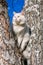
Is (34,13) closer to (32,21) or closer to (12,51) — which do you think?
(32,21)

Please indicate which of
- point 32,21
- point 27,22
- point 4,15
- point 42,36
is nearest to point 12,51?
point 4,15

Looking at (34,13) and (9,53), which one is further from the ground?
(34,13)

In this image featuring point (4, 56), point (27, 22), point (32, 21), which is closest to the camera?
point (4, 56)

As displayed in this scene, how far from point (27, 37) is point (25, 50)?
153 mm

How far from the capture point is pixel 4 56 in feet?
4.40

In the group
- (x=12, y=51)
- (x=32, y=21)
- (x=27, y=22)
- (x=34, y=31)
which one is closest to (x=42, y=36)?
(x=34, y=31)

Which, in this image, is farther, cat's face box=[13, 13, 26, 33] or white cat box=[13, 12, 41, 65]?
cat's face box=[13, 13, 26, 33]

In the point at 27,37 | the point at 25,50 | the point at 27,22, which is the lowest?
the point at 25,50

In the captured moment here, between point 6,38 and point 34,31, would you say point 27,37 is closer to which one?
point 34,31

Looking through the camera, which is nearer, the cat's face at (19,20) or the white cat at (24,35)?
the white cat at (24,35)

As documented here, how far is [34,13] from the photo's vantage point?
2285 mm

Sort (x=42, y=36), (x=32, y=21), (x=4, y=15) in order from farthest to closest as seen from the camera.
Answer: (x=32, y=21)
(x=42, y=36)
(x=4, y=15)

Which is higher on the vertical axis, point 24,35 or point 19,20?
point 19,20

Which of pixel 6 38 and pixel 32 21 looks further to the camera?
pixel 32 21
